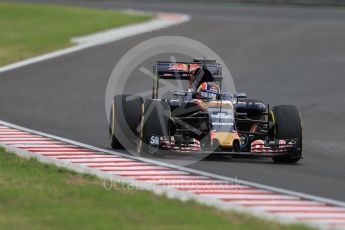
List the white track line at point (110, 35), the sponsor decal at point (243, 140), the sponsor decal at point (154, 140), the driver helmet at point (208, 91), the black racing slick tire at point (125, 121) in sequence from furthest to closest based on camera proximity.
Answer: the white track line at point (110, 35)
the driver helmet at point (208, 91)
the black racing slick tire at point (125, 121)
the sponsor decal at point (243, 140)
the sponsor decal at point (154, 140)

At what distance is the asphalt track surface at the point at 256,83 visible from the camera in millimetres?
14180

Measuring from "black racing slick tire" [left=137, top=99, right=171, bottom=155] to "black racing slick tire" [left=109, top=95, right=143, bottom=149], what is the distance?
1.83ft

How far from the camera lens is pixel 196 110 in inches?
602

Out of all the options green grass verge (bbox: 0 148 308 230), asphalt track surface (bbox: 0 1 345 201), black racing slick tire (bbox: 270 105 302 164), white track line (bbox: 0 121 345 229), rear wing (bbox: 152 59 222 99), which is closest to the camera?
green grass verge (bbox: 0 148 308 230)

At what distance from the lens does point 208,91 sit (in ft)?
51.8

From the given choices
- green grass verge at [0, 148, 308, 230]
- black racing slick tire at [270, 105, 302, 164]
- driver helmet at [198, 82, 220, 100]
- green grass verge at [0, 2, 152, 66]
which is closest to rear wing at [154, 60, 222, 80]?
driver helmet at [198, 82, 220, 100]

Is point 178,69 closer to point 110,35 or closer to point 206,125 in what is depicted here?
point 206,125

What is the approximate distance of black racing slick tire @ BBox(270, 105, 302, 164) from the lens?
1469 centimetres

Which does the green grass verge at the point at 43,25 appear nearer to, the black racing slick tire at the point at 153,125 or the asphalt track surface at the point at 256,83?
the asphalt track surface at the point at 256,83

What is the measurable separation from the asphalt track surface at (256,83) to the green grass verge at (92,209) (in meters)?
2.32

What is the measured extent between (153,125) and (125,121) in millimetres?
859

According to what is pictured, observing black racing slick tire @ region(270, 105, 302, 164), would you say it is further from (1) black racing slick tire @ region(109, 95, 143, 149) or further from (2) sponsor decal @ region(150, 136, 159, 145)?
(1) black racing slick tire @ region(109, 95, 143, 149)

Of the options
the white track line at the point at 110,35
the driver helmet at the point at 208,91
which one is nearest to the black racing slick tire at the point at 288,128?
the driver helmet at the point at 208,91

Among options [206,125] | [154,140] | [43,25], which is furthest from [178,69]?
[43,25]
